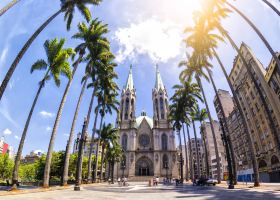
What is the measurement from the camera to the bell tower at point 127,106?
289 feet

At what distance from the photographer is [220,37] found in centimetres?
3238

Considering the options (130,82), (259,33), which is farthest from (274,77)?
(130,82)

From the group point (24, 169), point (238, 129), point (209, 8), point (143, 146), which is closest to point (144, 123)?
point (143, 146)

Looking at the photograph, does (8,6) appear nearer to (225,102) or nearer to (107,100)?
(107,100)

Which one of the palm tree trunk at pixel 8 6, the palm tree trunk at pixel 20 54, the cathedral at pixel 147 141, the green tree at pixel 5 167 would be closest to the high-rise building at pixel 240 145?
the cathedral at pixel 147 141

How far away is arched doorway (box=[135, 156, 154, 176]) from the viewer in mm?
81312

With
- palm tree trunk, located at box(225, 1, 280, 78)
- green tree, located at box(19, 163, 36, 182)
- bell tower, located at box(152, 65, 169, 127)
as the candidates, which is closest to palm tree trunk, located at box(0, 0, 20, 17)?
palm tree trunk, located at box(225, 1, 280, 78)

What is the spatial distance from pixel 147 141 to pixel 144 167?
10277 millimetres

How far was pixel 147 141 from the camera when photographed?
87812 millimetres

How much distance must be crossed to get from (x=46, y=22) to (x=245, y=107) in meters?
55.5

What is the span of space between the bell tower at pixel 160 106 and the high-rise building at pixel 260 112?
32.1 metres

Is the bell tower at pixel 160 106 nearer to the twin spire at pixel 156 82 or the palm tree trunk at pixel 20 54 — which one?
the twin spire at pixel 156 82

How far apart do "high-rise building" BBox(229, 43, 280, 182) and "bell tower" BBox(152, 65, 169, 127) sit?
105 feet

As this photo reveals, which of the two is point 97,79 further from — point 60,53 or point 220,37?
point 220,37
